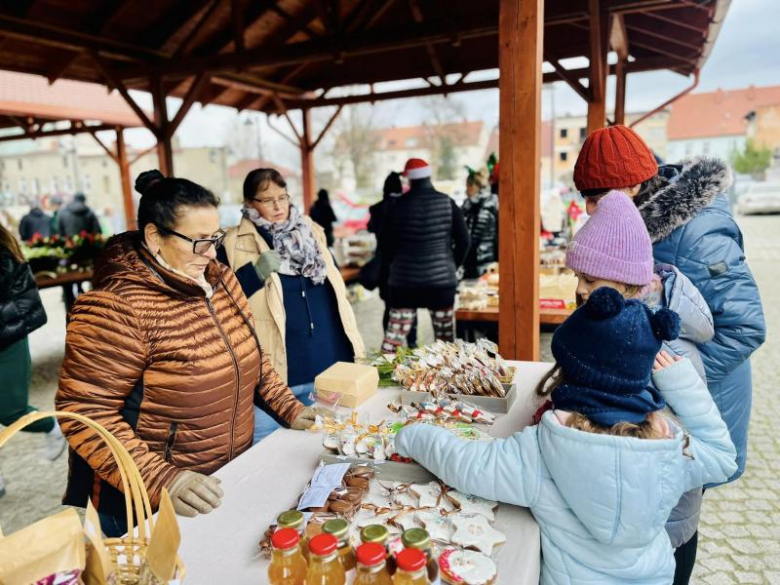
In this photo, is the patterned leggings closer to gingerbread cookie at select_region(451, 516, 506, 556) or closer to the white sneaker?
the white sneaker

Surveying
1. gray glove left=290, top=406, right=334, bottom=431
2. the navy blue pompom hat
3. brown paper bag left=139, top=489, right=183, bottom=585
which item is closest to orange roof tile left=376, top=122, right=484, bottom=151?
gray glove left=290, top=406, right=334, bottom=431

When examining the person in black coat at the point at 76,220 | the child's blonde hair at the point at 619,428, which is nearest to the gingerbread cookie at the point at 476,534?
the child's blonde hair at the point at 619,428

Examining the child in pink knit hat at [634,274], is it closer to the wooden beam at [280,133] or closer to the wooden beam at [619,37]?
the wooden beam at [619,37]

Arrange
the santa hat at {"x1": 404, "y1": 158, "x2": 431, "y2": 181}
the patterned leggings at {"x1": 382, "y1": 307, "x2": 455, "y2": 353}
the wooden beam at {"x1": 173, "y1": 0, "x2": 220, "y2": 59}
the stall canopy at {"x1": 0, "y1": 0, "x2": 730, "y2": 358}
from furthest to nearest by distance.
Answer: the wooden beam at {"x1": 173, "y1": 0, "x2": 220, "y2": 59} → the patterned leggings at {"x1": 382, "y1": 307, "x2": 455, "y2": 353} → the santa hat at {"x1": 404, "y1": 158, "x2": 431, "y2": 181} → the stall canopy at {"x1": 0, "y1": 0, "x2": 730, "y2": 358}

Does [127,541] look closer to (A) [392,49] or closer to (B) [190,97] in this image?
(A) [392,49]

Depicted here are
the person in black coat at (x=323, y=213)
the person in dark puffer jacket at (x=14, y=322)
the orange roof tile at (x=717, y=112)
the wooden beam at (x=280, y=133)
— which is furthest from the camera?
the orange roof tile at (x=717, y=112)

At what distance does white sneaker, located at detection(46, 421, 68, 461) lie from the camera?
3.89 metres

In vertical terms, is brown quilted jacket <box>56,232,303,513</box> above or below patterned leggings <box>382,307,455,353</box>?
above

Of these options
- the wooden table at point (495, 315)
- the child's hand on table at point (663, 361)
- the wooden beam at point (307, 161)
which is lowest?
the wooden table at point (495, 315)

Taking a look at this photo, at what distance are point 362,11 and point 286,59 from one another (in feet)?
4.18

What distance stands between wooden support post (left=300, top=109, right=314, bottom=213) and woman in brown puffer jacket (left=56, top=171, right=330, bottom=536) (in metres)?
10.1

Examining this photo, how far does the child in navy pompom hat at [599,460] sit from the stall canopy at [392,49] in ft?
5.67

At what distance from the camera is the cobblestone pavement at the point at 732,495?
2600mm

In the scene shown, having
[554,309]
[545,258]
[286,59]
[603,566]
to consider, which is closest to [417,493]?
[603,566]
